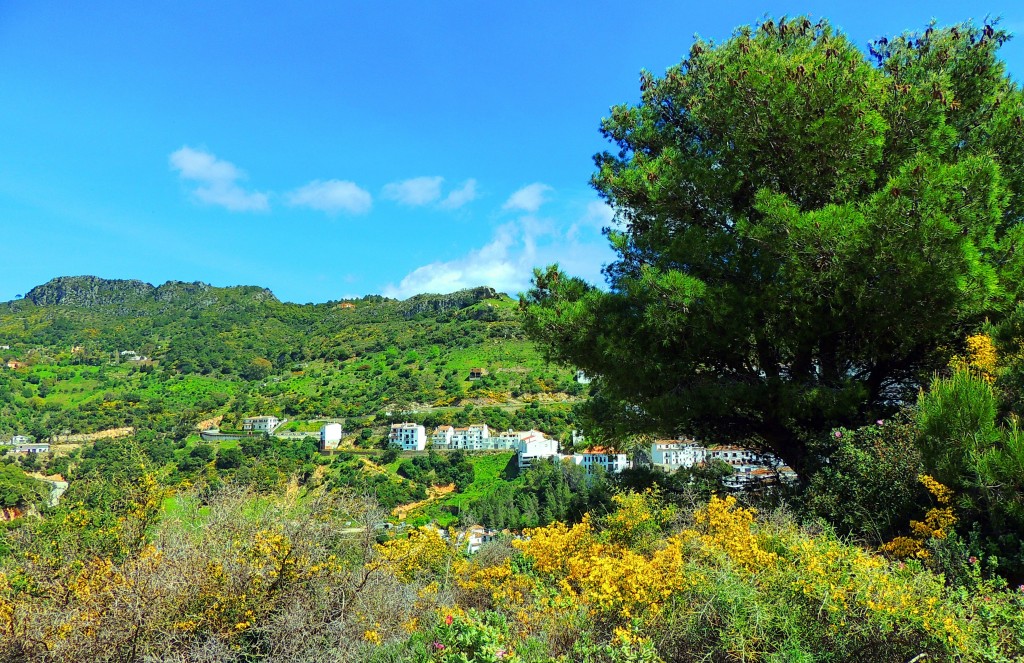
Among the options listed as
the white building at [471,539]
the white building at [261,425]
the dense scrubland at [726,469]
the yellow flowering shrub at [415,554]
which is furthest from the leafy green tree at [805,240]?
the white building at [261,425]

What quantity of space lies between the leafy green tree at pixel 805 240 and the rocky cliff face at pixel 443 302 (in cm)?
11527

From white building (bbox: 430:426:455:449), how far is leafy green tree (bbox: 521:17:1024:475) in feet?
186

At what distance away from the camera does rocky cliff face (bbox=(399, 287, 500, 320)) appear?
411ft

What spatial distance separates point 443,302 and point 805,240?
412ft

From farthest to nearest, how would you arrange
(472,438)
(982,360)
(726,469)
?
(472,438), (726,469), (982,360)

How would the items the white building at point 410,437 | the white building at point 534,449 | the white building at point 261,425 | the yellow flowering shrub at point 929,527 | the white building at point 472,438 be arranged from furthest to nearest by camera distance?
the white building at point 261,425 → the white building at point 472,438 → the white building at point 410,437 → the white building at point 534,449 → the yellow flowering shrub at point 929,527

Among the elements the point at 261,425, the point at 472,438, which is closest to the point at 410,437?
the point at 472,438

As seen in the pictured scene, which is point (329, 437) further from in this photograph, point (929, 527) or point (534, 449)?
point (929, 527)

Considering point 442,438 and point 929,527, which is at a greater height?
point 929,527

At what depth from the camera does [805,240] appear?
507 cm

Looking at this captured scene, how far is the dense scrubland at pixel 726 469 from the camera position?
8.93ft

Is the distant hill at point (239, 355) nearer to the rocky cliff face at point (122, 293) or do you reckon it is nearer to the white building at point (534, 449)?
the rocky cliff face at point (122, 293)

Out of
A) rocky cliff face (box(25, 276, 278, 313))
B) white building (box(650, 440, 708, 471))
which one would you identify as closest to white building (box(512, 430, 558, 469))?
white building (box(650, 440, 708, 471))

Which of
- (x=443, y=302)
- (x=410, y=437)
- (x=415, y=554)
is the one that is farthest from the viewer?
(x=443, y=302)
